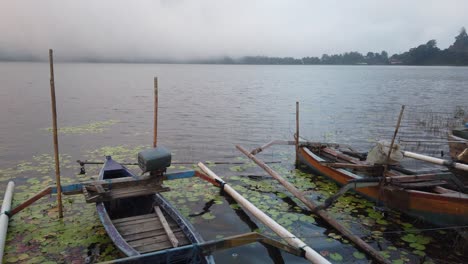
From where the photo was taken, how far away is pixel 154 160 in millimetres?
9406

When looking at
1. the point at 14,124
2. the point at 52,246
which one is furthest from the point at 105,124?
the point at 52,246

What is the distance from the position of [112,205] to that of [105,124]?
19641 millimetres

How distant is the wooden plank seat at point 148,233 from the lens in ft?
24.2

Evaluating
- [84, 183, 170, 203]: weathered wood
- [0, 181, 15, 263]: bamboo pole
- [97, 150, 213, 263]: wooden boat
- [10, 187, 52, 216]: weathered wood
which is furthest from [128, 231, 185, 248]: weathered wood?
[10, 187, 52, 216]: weathered wood

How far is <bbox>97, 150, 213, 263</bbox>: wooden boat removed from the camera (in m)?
6.20

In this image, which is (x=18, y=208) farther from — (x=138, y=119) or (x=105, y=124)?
(x=138, y=119)

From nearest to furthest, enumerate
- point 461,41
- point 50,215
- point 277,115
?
1. point 50,215
2. point 277,115
3. point 461,41

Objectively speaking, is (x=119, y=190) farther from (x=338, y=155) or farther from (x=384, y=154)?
(x=338, y=155)

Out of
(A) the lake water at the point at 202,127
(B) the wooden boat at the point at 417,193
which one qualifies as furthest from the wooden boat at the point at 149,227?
(B) the wooden boat at the point at 417,193

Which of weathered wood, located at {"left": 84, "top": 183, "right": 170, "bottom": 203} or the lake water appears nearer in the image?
weathered wood, located at {"left": 84, "top": 183, "right": 170, "bottom": 203}

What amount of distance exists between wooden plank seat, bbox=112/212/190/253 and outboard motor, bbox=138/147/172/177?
1.32 metres

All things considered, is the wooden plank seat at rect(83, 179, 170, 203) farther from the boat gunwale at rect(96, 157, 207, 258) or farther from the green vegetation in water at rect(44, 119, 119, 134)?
the green vegetation in water at rect(44, 119, 119, 134)

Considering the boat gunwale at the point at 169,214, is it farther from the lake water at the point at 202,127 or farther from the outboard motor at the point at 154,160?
the lake water at the point at 202,127

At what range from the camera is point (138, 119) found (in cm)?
3072
